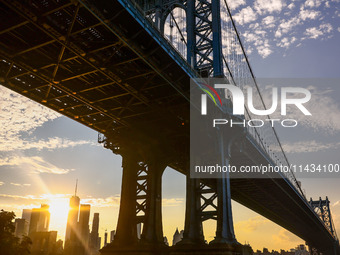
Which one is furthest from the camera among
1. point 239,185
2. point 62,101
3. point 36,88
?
point 239,185

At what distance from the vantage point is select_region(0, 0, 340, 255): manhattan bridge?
1781cm

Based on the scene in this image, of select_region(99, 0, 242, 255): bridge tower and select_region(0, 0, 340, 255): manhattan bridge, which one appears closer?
select_region(0, 0, 340, 255): manhattan bridge

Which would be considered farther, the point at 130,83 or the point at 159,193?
the point at 159,193

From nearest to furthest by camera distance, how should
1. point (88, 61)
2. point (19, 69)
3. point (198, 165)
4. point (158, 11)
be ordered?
point (88, 61) < point (19, 69) < point (198, 165) < point (158, 11)

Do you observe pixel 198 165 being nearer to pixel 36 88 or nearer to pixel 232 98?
pixel 232 98

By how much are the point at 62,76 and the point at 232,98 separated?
1490cm

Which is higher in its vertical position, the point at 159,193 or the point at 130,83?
the point at 130,83

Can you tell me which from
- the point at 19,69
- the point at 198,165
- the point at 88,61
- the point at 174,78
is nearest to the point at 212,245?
the point at 198,165

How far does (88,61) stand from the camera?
794 inches

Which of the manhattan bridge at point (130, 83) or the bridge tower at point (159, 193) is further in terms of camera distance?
the bridge tower at point (159, 193)

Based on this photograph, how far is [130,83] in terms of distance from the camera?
23.9m

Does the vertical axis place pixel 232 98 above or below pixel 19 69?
above

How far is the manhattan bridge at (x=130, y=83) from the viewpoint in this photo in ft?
58.4

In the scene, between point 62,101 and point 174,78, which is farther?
point 62,101
